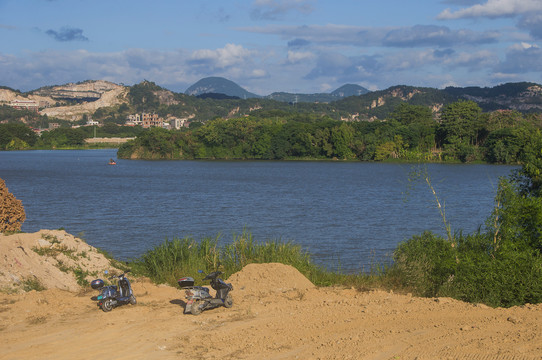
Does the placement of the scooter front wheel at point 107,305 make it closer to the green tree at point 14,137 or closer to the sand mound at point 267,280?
the sand mound at point 267,280

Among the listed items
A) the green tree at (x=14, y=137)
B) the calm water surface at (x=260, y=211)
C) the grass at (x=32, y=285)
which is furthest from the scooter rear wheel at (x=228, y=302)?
the green tree at (x=14, y=137)

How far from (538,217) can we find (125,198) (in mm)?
36613

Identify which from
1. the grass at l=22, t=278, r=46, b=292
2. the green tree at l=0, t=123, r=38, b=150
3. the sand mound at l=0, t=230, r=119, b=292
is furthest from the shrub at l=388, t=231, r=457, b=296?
the green tree at l=0, t=123, r=38, b=150

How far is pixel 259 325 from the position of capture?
9.48 metres

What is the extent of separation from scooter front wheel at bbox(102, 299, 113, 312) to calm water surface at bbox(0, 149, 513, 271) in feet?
29.8

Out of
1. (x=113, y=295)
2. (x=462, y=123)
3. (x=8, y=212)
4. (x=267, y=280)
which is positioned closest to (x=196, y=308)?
(x=113, y=295)

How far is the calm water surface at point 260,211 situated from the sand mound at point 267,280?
536 cm

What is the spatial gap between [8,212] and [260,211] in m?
21.9

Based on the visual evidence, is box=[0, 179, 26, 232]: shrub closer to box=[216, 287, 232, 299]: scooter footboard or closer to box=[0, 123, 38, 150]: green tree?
box=[216, 287, 232, 299]: scooter footboard

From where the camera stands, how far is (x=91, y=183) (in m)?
60.6

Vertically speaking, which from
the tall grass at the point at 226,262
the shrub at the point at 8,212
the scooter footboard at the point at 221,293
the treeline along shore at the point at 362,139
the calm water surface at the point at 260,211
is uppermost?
the treeline along shore at the point at 362,139

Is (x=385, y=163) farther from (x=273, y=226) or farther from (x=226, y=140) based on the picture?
(x=273, y=226)

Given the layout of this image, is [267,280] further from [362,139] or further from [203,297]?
[362,139]

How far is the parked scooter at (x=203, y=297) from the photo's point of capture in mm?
10187
